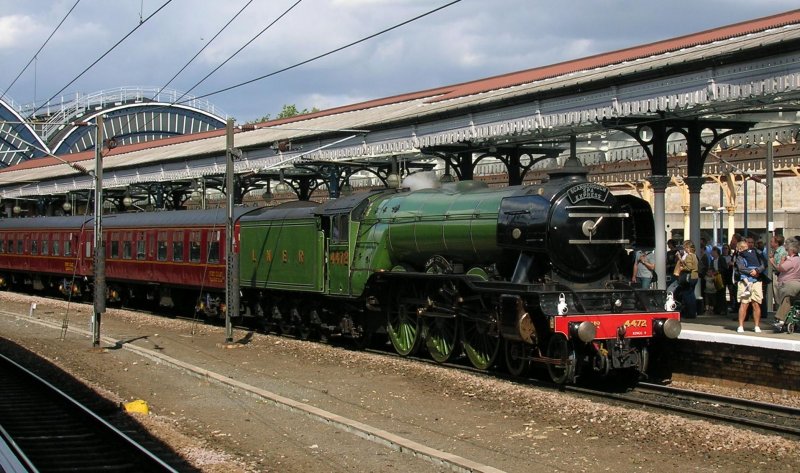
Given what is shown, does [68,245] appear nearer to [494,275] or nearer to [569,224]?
[494,275]

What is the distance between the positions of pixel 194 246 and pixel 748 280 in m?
15.8

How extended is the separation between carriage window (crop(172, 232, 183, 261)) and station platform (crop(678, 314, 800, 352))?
1513cm

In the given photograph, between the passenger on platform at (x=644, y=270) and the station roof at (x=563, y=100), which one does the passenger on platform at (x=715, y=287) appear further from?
the station roof at (x=563, y=100)

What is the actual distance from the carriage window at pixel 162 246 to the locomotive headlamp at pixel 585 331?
1712cm

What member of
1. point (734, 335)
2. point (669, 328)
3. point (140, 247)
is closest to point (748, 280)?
point (734, 335)

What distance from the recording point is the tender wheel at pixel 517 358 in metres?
13.7

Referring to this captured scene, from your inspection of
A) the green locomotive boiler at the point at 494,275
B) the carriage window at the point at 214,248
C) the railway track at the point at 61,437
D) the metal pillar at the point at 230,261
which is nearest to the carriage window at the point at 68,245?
the carriage window at the point at 214,248

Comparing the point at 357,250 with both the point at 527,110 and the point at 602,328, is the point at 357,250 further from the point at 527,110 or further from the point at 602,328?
the point at 602,328

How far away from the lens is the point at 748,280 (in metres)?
14.0

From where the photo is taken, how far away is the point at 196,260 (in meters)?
24.9

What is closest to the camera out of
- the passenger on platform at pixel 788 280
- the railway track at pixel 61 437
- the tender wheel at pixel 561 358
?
the railway track at pixel 61 437

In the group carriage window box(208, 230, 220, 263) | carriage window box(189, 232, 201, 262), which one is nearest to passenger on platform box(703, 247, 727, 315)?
carriage window box(208, 230, 220, 263)

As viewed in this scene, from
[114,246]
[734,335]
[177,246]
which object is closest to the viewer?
[734,335]

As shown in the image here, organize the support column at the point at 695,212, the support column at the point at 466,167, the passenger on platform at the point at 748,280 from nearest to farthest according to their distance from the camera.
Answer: the passenger on platform at the point at 748,280 < the support column at the point at 695,212 < the support column at the point at 466,167
